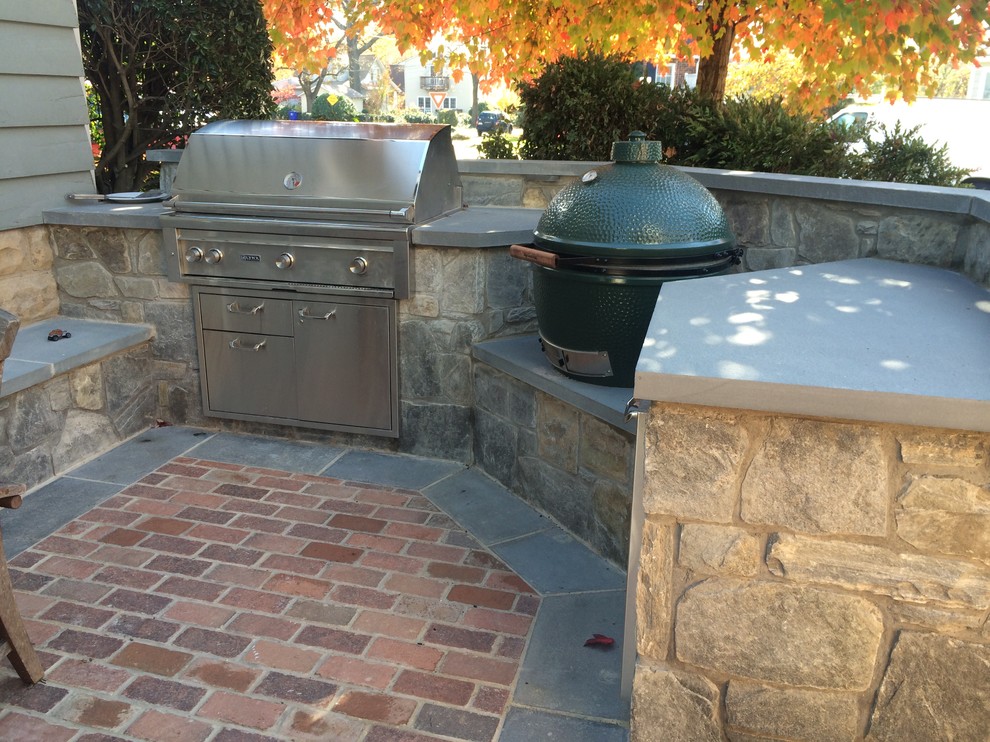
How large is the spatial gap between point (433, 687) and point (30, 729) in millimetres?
1139

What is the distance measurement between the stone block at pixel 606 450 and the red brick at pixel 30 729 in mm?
1935

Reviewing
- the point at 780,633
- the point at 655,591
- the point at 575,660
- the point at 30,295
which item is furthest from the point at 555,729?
the point at 30,295

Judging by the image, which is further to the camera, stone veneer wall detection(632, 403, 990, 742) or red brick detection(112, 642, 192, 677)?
red brick detection(112, 642, 192, 677)

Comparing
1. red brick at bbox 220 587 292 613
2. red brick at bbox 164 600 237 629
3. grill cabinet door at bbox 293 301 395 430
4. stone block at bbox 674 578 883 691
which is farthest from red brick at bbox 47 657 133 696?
grill cabinet door at bbox 293 301 395 430

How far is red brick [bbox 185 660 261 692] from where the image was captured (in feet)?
8.47

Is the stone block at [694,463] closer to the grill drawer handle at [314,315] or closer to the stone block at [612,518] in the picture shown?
the stone block at [612,518]

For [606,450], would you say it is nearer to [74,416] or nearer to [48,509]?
[48,509]

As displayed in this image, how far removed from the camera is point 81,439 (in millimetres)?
4172

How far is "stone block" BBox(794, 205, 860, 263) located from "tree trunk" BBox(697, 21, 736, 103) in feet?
7.43

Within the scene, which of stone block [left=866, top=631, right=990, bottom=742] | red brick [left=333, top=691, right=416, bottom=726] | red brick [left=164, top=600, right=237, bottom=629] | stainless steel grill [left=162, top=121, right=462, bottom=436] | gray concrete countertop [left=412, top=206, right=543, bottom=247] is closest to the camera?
stone block [left=866, top=631, right=990, bottom=742]

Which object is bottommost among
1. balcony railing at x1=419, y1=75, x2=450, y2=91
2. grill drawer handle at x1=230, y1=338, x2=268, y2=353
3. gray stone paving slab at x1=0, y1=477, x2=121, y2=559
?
gray stone paving slab at x1=0, y1=477, x2=121, y2=559

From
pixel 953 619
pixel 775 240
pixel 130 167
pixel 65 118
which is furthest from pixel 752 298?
pixel 130 167

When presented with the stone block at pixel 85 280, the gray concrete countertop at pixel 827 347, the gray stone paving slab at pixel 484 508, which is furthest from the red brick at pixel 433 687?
the stone block at pixel 85 280

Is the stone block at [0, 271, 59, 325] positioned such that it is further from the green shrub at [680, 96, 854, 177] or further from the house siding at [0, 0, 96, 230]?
the green shrub at [680, 96, 854, 177]
